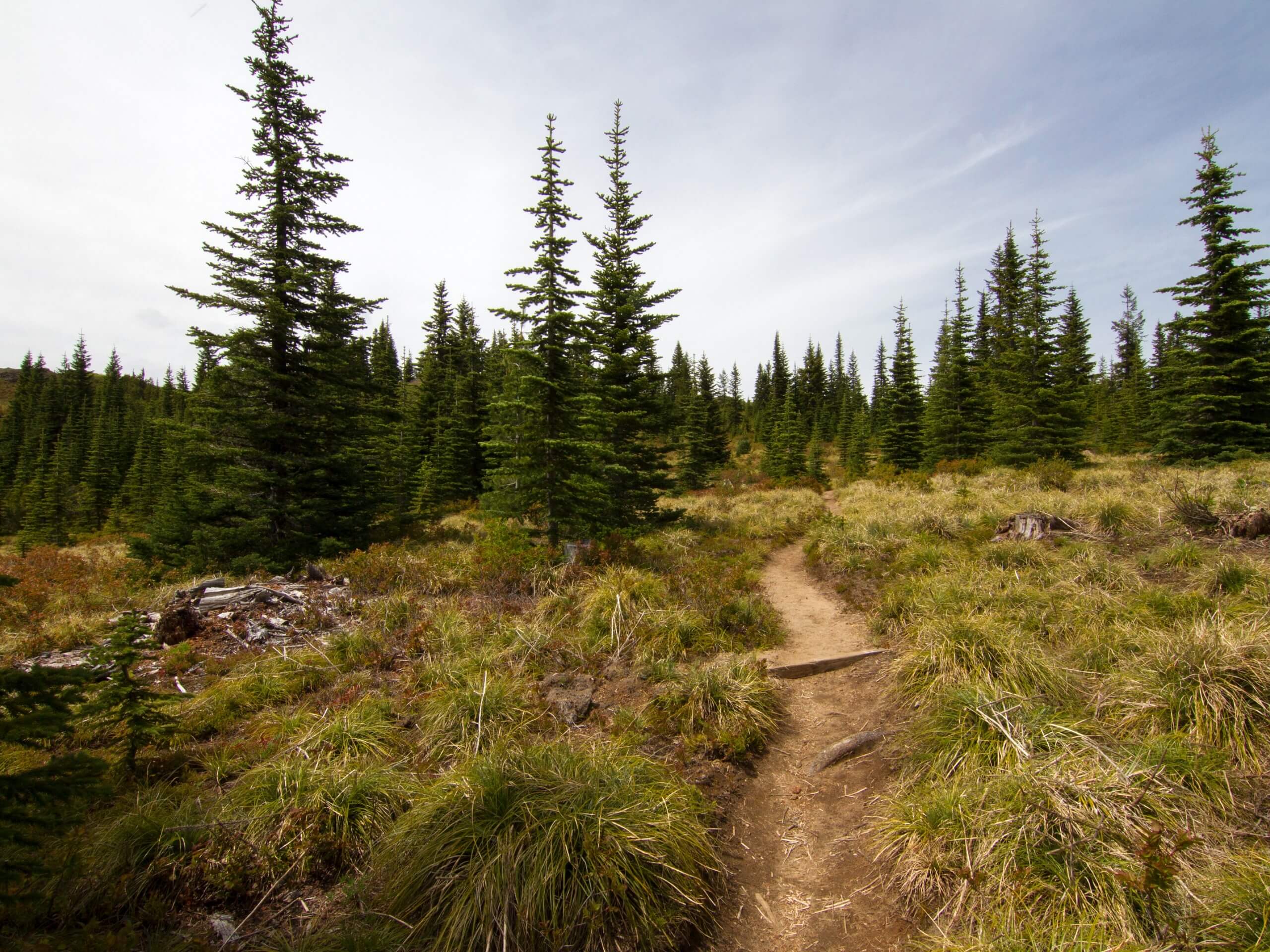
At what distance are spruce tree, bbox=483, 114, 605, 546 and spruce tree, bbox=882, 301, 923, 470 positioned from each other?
24.5 m

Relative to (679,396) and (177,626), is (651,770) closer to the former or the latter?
(177,626)

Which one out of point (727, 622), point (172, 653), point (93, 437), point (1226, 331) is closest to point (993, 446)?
point (1226, 331)

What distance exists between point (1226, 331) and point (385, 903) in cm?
3067

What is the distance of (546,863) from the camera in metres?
3.36

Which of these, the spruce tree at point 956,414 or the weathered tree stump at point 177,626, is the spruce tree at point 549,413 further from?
the spruce tree at point 956,414

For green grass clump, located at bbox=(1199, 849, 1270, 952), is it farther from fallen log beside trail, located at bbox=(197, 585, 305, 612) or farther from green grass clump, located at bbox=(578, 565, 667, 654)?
fallen log beside trail, located at bbox=(197, 585, 305, 612)

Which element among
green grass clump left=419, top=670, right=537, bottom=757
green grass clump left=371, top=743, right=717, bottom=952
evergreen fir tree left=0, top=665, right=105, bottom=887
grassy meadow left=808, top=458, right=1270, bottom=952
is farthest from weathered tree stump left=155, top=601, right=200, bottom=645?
grassy meadow left=808, top=458, right=1270, bottom=952

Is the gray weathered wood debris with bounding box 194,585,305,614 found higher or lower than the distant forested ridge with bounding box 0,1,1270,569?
lower

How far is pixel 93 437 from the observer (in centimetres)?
4894

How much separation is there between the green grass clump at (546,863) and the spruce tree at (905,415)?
1221 inches

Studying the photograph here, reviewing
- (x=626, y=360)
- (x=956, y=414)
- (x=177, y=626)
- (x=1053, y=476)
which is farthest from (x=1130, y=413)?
(x=177, y=626)

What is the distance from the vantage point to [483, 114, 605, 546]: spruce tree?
40.9ft

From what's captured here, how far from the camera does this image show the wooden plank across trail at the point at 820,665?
7125 mm

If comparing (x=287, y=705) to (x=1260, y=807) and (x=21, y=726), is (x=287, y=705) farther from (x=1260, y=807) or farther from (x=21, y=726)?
(x=1260, y=807)
